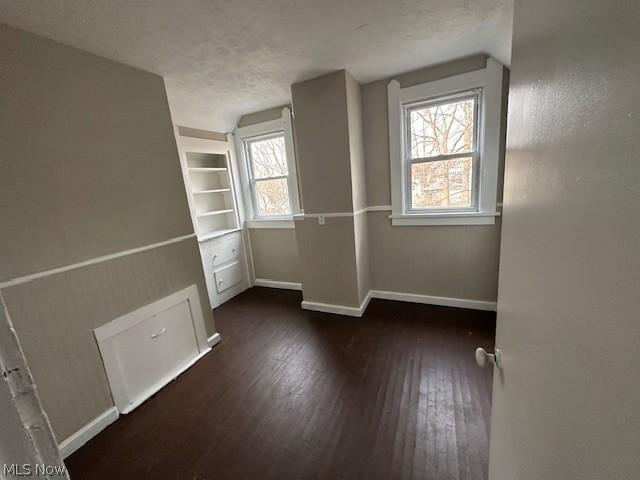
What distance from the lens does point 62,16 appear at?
133cm

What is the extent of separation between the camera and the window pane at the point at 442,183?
8.61 feet

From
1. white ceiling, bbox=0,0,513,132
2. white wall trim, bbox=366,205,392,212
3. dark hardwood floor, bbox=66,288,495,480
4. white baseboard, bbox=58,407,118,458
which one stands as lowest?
dark hardwood floor, bbox=66,288,495,480

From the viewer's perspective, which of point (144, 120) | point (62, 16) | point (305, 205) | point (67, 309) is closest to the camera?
point (62, 16)

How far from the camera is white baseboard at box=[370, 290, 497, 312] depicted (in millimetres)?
2699

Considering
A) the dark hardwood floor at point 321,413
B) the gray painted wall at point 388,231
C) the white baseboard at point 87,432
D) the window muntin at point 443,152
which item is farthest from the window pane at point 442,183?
the white baseboard at point 87,432

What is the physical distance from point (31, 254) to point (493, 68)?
3.66 meters

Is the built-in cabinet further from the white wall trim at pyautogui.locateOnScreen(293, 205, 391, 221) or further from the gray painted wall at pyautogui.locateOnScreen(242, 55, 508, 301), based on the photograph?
the white wall trim at pyautogui.locateOnScreen(293, 205, 391, 221)

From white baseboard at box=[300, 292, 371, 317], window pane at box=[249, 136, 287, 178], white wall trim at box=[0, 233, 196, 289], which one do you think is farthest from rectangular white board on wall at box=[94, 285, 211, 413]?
window pane at box=[249, 136, 287, 178]

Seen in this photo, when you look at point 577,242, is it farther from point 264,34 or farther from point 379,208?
point 379,208

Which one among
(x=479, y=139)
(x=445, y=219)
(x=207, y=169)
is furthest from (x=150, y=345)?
(x=479, y=139)

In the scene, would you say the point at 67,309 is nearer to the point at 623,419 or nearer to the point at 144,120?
the point at 144,120

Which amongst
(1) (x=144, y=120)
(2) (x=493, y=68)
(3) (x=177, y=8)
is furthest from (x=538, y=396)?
(2) (x=493, y=68)

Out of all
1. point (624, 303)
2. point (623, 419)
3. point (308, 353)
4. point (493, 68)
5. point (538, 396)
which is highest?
point (493, 68)

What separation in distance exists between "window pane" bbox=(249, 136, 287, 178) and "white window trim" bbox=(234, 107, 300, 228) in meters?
0.11
